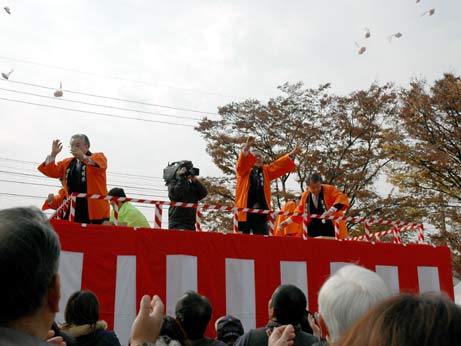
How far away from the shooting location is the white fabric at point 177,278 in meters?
6.98

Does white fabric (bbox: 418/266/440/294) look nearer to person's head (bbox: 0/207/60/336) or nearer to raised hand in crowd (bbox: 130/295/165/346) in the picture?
raised hand in crowd (bbox: 130/295/165/346)

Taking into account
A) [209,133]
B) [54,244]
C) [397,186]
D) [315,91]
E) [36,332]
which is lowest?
[36,332]

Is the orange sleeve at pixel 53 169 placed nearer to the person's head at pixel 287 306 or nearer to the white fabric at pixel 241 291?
the white fabric at pixel 241 291

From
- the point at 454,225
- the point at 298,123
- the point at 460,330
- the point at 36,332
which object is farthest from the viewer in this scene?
the point at 298,123

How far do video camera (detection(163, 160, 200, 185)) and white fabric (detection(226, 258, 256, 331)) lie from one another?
1424 mm

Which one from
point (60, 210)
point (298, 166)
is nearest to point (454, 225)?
point (298, 166)

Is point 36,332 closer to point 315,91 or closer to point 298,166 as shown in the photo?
point 298,166

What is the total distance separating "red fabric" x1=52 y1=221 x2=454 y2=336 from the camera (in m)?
6.59

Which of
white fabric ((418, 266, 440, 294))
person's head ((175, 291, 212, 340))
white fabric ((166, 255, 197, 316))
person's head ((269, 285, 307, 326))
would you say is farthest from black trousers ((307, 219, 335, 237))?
person's head ((175, 291, 212, 340))

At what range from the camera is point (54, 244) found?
1.34 meters

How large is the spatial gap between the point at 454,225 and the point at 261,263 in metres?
10.5

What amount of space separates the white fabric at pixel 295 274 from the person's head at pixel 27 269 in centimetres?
669

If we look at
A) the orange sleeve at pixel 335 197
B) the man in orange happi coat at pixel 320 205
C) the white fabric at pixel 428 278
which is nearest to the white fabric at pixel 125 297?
the man in orange happi coat at pixel 320 205

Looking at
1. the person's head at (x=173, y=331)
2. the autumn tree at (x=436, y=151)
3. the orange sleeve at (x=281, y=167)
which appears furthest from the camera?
the autumn tree at (x=436, y=151)
